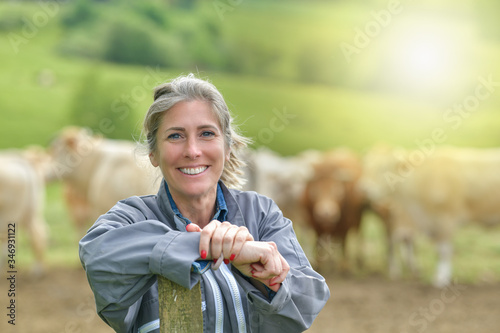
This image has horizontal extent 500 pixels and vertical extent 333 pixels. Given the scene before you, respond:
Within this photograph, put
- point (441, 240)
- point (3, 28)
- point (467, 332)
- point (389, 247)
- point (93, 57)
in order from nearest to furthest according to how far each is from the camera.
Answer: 1. point (467, 332)
2. point (441, 240)
3. point (389, 247)
4. point (3, 28)
5. point (93, 57)

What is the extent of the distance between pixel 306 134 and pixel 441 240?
4.66 meters

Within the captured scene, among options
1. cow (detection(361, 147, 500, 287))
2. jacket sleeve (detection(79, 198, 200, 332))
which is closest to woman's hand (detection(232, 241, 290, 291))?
jacket sleeve (detection(79, 198, 200, 332))

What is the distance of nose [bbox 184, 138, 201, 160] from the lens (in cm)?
166

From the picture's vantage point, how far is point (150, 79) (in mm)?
12117

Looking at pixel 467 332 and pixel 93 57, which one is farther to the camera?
pixel 93 57

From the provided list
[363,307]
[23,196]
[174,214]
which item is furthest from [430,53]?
[174,214]

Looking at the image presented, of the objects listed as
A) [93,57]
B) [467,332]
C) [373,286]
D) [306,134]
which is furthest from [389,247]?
[93,57]

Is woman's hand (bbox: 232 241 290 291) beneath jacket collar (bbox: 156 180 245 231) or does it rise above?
beneath

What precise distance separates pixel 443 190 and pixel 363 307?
204cm

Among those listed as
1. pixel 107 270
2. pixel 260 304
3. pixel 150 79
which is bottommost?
pixel 260 304

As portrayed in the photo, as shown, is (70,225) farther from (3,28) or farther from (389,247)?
(389,247)

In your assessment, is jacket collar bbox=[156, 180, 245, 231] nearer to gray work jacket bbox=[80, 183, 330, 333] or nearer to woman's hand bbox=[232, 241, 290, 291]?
gray work jacket bbox=[80, 183, 330, 333]

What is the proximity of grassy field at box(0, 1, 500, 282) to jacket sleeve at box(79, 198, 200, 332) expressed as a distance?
9.05 metres

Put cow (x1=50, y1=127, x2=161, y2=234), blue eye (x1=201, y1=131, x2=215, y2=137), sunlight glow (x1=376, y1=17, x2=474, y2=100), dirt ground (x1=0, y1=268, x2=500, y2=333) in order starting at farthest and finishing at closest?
sunlight glow (x1=376, y1=17, x2=474, y2=100) < cow (x1=50, y1=127, x2=161, y2=234) < dirt ground (x1=0, y1=268, x2=500, y2=333) < blue eye (x1=201, y1=131, x2=215, y2=137)
